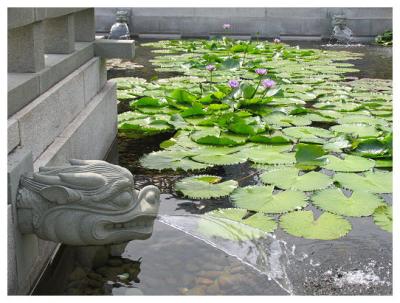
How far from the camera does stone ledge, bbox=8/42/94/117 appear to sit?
9.50 ft

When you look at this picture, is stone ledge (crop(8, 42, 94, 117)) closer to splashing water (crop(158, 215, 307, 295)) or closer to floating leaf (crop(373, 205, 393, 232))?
splashing water (crop(158, 215, 307, 295))

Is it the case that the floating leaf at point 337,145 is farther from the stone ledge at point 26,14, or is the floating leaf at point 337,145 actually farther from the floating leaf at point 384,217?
the stone ledge at point 26,14

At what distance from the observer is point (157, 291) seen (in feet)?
9.20

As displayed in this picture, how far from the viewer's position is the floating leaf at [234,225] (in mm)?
3424

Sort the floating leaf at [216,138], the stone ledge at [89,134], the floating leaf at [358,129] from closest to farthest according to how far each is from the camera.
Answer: the stone ledge at [89,134] → the floating leaf at [216,138] → the floating leaf at [358,129]

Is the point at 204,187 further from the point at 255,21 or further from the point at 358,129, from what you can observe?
the point at 255,21

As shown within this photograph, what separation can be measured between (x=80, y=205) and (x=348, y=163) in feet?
7.88

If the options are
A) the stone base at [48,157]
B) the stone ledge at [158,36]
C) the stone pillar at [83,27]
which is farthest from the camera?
the stone ledge at [158,36]

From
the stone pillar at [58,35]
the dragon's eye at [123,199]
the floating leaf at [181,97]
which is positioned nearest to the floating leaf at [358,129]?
the floating leaf at [181,97]

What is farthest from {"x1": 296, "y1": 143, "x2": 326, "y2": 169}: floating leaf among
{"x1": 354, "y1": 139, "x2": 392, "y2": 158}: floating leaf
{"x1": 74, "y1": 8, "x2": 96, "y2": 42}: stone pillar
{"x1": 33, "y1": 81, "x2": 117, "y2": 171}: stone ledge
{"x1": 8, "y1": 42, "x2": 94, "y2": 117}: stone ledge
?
{"x1": 74, "y1": 8, "x2": 96, "y2": 42}: stone pillar

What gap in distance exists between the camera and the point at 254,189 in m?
4.05

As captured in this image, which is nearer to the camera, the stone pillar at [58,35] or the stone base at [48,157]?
the stone base at [48,157]

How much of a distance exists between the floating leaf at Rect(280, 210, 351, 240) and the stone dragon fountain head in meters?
1.02

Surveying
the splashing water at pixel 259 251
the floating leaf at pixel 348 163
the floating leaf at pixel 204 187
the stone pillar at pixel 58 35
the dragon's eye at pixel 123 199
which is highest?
the stone pillar at pixel 58 35
